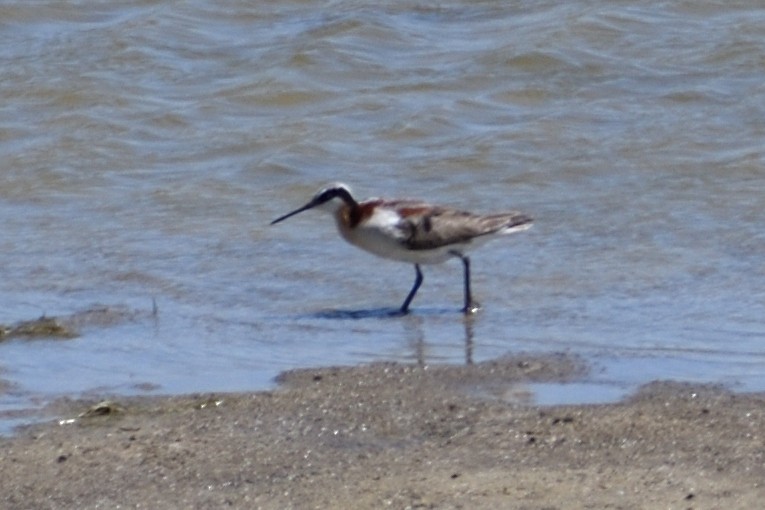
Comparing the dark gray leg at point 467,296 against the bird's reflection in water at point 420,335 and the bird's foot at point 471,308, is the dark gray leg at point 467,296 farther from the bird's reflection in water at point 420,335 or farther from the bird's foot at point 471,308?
the bird's reflection in water at point 420,335

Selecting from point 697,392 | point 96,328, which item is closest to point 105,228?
point 96,328

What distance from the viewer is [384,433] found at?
639 centimetres

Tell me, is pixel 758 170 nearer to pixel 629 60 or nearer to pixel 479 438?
pixel 629 60

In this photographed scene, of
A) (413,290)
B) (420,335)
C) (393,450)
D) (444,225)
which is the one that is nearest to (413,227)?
(444,225)

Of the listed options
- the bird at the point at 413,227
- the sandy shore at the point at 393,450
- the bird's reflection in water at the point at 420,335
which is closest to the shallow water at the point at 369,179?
the bird's reflection in water at the point at 420,335

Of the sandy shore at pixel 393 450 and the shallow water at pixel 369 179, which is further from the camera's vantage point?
the shallow water at pixel 369 179

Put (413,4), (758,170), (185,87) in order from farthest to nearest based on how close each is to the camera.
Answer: (413,4), (185,87), (758,170)

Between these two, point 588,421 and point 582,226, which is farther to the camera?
point 582,226

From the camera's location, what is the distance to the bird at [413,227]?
9281 millimetres

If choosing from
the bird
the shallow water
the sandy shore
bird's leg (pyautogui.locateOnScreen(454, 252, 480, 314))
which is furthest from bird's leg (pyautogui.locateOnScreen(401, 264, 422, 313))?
the sandy shore

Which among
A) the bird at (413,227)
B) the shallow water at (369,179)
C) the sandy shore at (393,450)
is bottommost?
the shallow water at (369,179)

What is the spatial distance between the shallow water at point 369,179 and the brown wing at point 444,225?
28 cm

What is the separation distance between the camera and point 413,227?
928cm

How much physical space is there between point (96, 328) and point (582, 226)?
3204 millimetres
